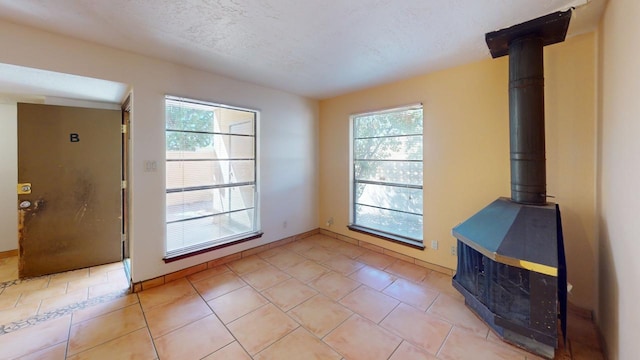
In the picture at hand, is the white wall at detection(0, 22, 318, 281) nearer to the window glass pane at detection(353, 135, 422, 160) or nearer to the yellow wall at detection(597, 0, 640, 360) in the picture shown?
the window glass pane at detection(353, 135, 422, 160)

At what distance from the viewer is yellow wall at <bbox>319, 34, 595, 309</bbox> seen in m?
2.07

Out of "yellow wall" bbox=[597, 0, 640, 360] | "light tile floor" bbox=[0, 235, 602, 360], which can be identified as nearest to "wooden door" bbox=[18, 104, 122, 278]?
"light tile floor" bbox=[0, 235, 602, 360]

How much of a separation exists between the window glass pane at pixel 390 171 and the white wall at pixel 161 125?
38.7 inches

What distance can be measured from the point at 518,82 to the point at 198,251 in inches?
148

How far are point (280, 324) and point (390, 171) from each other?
2.45m

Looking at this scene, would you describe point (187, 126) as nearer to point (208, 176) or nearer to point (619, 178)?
point (208, 176)

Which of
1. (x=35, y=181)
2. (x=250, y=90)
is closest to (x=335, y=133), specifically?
(x=250, y=90)

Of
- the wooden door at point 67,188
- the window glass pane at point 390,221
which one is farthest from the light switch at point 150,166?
the window glass pane at point 390,221

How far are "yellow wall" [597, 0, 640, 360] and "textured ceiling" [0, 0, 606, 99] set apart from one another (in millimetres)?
471

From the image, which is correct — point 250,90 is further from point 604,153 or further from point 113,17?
point 604,153

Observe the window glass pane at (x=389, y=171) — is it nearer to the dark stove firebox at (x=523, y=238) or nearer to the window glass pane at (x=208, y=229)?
the dark stove firebox at (x=523, y=238)

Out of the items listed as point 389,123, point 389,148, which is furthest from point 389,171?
point 389,123

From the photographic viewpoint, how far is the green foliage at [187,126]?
110 inches

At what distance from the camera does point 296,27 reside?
196 cm
